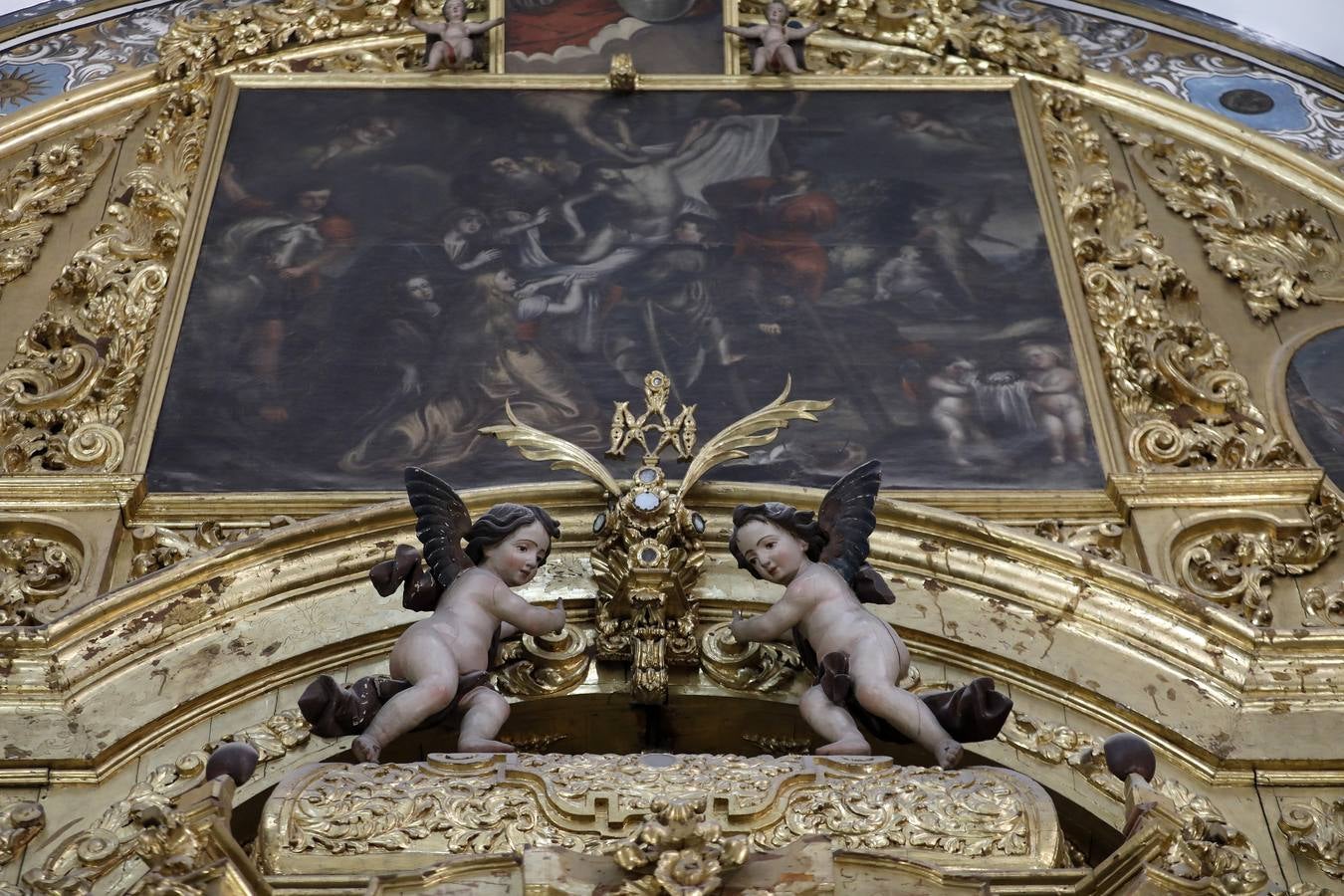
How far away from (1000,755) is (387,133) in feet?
16.4

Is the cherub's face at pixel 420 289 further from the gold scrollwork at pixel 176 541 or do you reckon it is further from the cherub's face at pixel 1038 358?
the cherub's face at pixel 1038 358

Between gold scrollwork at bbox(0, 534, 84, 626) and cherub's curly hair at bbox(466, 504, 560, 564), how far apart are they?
1.69 metres

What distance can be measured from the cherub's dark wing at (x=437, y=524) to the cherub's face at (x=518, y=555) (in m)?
0.11

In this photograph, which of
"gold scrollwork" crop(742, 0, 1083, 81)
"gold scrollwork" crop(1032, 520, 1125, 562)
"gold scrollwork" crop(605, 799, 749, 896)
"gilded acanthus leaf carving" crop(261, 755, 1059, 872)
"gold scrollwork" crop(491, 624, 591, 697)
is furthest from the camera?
"gold scrollwork" crop(742, 0, 1083, 81)

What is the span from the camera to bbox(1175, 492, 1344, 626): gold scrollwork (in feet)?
27.2

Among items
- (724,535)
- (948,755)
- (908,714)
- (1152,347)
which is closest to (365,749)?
(908,714)

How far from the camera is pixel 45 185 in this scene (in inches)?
411

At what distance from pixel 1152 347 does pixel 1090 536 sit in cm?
133

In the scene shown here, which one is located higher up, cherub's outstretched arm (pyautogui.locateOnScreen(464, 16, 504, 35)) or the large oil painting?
cherub's outstretched arm (pyautogui.locateOnScreen(464, 16, 504, 35))

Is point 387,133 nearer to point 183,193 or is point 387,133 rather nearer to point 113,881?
point 183,193

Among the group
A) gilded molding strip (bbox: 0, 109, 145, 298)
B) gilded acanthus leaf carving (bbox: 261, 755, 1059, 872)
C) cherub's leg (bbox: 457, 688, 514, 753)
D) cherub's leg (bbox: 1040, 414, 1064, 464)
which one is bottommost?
gilded acanthus leaf carving (bbox: 261, 755, 1059, 872)

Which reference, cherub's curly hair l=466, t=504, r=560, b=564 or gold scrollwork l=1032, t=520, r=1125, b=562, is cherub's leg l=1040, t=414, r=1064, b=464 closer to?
gold scrollwork l=1032, t=520, r=1125, b=562

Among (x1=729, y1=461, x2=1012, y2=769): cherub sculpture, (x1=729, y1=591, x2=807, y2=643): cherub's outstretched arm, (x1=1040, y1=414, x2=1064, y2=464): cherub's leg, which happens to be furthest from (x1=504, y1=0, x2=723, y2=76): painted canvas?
(x1=729, y1=591, x2=807, y2=643): cherub's outstretched arm

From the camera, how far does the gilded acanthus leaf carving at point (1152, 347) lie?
8.98 meters
